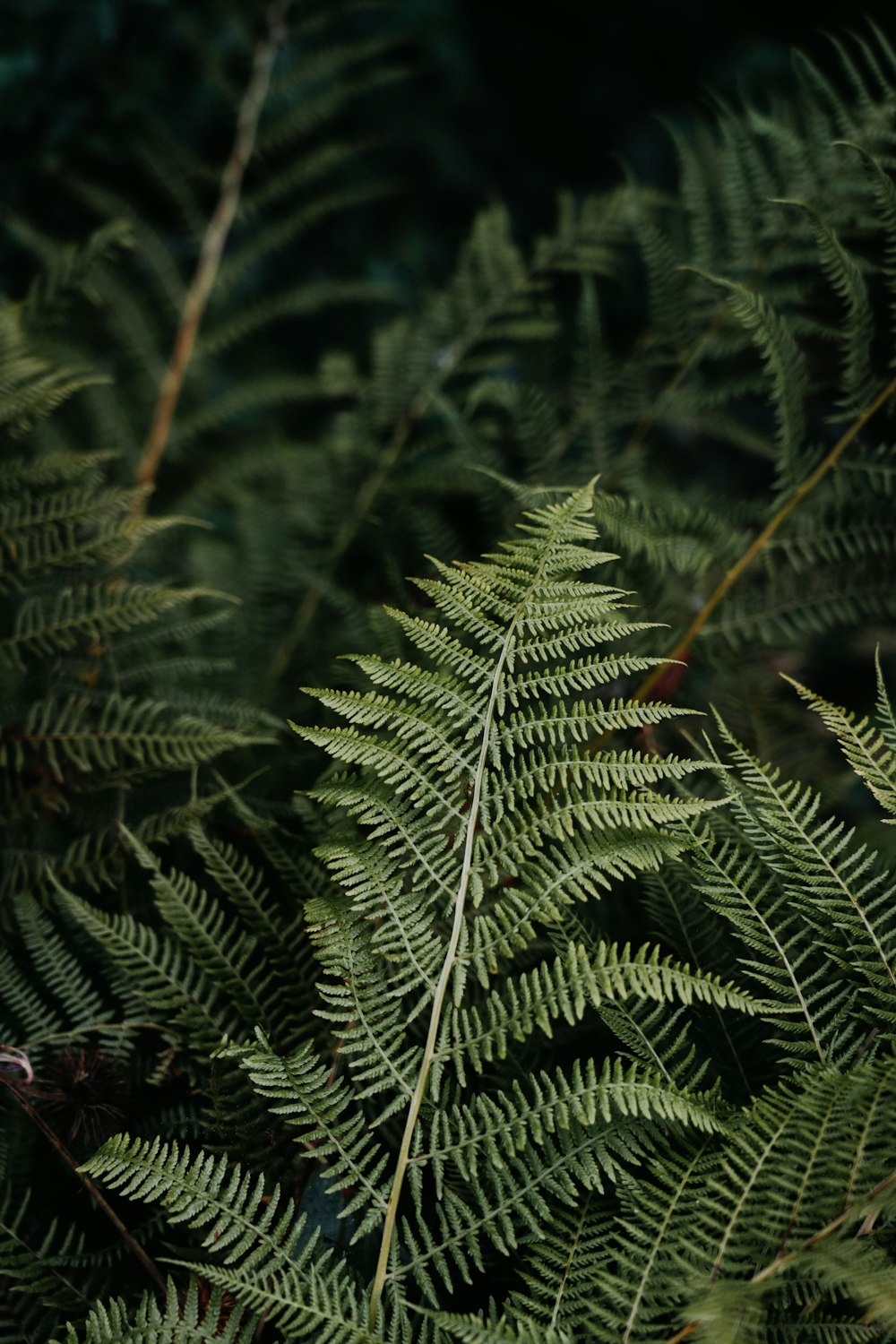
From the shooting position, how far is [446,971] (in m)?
0.80

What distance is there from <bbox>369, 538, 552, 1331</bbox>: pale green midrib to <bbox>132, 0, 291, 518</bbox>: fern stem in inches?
48.1

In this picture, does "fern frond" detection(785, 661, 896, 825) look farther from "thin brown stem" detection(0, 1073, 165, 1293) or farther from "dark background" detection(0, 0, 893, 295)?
"dark background" detection(0, 0, 893, 295)

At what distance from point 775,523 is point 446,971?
75cm

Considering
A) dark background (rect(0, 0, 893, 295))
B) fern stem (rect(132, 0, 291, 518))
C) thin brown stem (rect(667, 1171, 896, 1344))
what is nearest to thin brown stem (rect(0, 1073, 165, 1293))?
thin brown stem (rect(667, 1171, 896, 1344))

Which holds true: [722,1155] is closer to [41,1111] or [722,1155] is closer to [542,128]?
[41,1111]

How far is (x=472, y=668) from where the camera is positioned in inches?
34.8

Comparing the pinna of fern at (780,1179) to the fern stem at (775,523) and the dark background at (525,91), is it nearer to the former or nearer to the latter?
the fern stem at (775,523)

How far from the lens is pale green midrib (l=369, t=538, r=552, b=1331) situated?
76 centimetres

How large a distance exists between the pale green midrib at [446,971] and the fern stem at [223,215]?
4.01 ft

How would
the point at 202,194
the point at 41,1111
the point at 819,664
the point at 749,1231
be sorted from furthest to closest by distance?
the point at 202,194 < the point at 819,664 < the point at 41,1111 < the point at 749,1231

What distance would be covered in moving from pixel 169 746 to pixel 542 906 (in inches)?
22.1

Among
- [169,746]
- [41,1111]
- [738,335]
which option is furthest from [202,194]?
[41,1111]

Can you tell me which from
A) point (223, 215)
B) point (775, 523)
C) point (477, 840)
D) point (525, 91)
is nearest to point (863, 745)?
point (477, 840)

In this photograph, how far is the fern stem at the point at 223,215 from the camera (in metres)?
1.85
